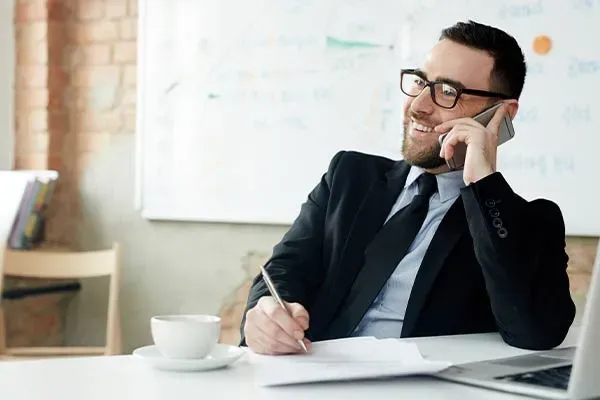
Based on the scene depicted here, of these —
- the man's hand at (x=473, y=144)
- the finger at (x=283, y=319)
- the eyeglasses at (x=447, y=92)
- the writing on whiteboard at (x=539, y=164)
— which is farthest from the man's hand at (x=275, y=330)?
the writing on whiteboard at (x=539, y=164)

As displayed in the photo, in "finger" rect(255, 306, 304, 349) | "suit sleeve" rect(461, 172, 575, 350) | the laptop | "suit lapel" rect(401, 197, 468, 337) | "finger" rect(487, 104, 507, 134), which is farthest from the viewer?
"finger" rect(487, 104, 507, 134)

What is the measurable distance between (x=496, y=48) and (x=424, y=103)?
0.22 metres

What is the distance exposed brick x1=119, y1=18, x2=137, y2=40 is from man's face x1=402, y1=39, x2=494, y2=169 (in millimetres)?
1867

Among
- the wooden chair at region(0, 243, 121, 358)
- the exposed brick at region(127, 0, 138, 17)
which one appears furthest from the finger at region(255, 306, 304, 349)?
the exposed brick at region(127, 0, 138, 17)

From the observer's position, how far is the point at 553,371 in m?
1.23

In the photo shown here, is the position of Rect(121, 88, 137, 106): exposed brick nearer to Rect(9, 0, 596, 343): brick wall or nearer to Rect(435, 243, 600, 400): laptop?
Rect(9, 0, 596, 343): brick wall

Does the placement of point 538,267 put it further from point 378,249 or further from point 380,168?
point 380,168

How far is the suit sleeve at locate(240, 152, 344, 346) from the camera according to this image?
1.74 m

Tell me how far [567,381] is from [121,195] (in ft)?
8.59

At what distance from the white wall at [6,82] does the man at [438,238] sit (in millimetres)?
2083

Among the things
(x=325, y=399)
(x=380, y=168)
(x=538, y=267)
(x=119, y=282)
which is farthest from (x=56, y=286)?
(x=325, y=399)

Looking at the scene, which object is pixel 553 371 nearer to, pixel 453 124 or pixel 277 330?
pixel 277 330

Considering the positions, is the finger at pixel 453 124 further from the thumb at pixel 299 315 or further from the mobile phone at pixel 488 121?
the thumb at pixel 299 315

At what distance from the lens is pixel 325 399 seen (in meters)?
1.04
